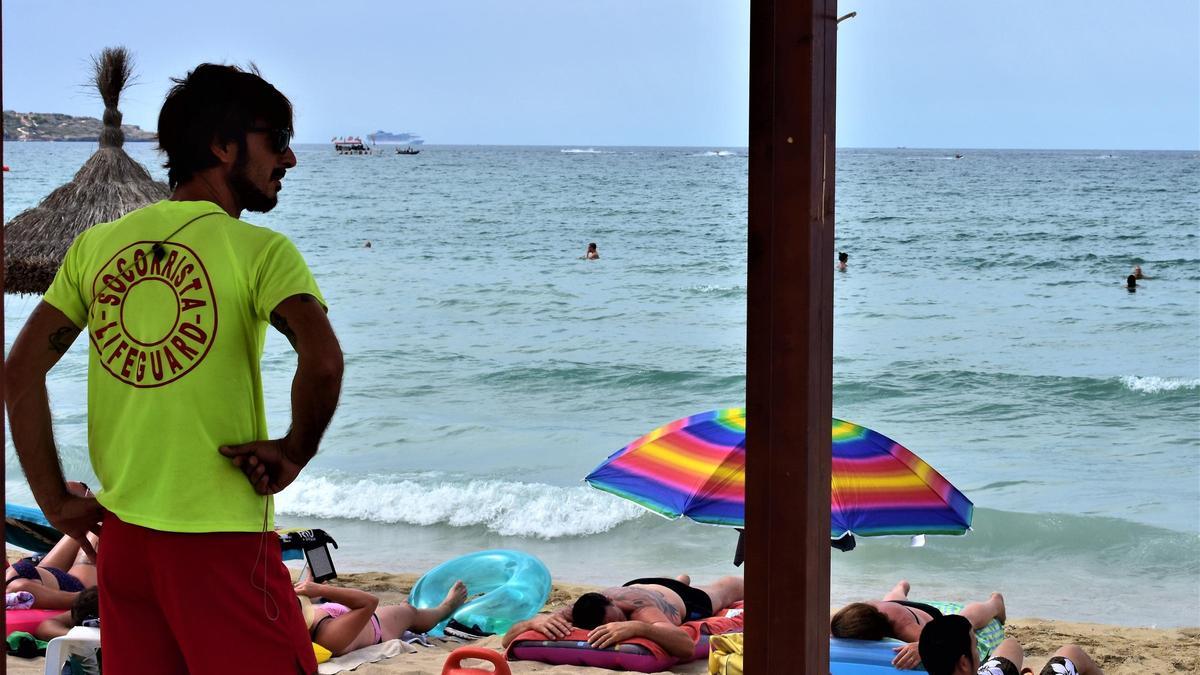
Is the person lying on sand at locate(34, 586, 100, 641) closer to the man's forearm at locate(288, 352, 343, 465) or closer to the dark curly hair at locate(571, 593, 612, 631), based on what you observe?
the dark curly hair at locate(571, 593, 612, 631)

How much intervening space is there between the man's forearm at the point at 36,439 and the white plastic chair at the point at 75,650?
181 cm

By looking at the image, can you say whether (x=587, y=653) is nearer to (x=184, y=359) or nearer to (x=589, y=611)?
(x=589, y=611)

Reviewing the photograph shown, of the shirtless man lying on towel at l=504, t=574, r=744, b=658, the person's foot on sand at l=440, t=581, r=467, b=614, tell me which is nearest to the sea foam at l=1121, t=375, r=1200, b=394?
the shirtless man lying on towel at l=504, t=574, r=744, b=658

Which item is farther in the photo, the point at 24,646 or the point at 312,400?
the point at 24,646

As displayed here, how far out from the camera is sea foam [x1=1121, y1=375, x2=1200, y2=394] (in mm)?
12195

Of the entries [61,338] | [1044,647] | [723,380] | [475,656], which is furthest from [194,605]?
[723,380]

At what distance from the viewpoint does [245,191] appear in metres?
1.75

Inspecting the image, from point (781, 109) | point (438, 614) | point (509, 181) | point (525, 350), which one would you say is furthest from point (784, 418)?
point (509, 181)

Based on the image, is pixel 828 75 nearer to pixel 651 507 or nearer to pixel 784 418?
pixel 784 418

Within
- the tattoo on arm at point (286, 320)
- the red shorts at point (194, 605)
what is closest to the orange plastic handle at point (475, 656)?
the red shorts at point (194, 605)

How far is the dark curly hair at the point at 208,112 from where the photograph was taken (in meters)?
1.71

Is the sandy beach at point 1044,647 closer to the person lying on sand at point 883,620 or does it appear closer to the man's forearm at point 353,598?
the man's forearm at point 353,598

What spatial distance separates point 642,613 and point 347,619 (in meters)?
1.07

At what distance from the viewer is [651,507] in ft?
14.5
